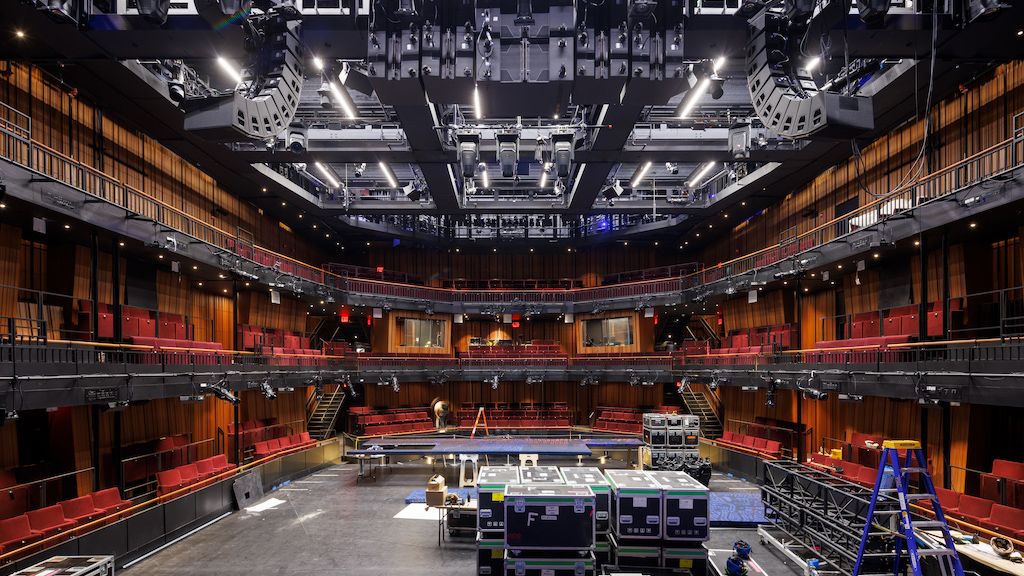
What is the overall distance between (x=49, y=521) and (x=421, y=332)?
64.1 feet

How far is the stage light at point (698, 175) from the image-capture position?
69.5ft

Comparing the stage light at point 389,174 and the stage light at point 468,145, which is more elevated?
the stage light at point 389,174

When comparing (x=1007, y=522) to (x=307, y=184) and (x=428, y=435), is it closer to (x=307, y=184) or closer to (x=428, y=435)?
(x=428, y=435)

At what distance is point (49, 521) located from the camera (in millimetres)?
10688

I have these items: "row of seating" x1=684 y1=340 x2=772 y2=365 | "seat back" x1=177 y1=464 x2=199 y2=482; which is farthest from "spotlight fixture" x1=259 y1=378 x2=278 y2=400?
"row of seating" x1=684 y1=340 x2=772 y2=365

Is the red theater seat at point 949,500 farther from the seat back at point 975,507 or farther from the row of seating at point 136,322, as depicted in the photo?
the row of seating at point 136,322

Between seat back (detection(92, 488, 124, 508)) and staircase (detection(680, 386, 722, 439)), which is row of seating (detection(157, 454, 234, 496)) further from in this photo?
staircase (detection(680, 386, 722, 439))

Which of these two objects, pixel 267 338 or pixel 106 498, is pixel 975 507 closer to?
pixel 106 498

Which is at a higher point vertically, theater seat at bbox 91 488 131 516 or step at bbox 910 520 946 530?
step at bbox 910 520 946 530

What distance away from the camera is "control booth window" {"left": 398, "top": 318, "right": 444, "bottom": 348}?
29047 millimetres

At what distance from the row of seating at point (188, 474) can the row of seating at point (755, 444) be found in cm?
1634

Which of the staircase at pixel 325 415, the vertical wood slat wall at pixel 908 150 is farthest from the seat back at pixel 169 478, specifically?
the vertical wood slat wall at pixel 908 150

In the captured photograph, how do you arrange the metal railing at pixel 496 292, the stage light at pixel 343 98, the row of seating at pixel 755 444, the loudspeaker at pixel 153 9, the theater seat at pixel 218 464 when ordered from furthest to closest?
the row of seating at pixel 755 444 < the theater seat at pixel 218 464 < the stage light at pixel 343 98 < the metal railing at pixel 496 292 < the loudspeaker at pixel 153 9

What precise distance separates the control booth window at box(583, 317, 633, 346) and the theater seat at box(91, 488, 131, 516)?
21.9m
